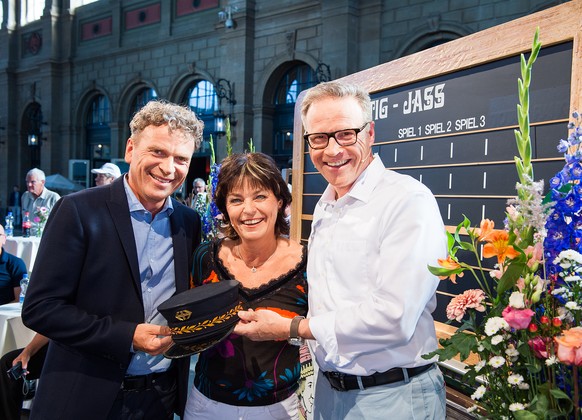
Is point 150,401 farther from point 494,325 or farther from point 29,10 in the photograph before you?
point 29,10

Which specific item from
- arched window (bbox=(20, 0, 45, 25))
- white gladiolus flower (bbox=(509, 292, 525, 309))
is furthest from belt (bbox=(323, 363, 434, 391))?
arched window (bbox=(20, 0, 45, 25))

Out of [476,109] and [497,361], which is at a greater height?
[476,109]

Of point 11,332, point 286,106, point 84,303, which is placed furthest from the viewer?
point 286,106

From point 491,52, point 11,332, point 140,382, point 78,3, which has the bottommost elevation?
point 11,332

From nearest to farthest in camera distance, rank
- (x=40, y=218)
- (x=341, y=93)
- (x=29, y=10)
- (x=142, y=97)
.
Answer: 1. (x=341, y=93)
2. (x=40, y=218)
3. (x=142, y=97)
4. (x=29, y=10)

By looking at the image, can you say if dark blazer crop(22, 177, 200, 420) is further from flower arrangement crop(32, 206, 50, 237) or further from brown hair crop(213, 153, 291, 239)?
flower arrangement crop(32, 206, 50, 237)

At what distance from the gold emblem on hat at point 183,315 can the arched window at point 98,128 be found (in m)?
18.4

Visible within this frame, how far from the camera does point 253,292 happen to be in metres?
1.87

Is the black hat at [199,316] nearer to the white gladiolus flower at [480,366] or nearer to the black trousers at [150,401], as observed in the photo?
the black trousers at [150,401]

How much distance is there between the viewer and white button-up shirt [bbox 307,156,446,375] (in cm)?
139

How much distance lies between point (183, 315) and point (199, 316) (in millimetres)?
49

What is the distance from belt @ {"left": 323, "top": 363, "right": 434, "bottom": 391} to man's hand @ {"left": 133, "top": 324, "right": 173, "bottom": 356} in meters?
0.58

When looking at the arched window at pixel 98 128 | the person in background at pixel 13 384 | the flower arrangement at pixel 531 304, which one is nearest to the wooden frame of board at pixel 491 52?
the flower arrangement at pixel 531 304

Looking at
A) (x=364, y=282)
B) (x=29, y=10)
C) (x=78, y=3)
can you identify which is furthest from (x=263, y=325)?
(x=29, y=10)
